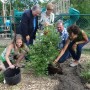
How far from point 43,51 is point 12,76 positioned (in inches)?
32.5

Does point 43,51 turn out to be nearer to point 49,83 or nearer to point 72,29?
point 49,83

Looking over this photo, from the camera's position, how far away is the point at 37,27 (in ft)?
24.0

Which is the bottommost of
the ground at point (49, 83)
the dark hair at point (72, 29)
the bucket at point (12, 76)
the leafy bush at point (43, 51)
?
the ground at point (49, 83)

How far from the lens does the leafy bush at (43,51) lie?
5.76 metres

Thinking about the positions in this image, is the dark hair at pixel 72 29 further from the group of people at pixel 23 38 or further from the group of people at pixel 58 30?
the group of people at pixel 23 38

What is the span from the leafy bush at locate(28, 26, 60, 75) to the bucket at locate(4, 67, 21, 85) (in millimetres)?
405

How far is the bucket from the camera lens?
5280 millimetres

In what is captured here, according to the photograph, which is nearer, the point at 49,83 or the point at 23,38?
the point at 49,83

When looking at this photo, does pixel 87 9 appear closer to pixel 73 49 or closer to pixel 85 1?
pixel 85 1

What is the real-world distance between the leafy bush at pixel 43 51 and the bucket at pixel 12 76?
41 centimetres

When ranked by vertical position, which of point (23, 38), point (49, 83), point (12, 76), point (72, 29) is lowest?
point (49, 83)

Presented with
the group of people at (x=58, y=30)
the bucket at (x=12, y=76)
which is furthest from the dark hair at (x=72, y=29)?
the bucket at (x=12, y=76)

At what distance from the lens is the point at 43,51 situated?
5809 mm

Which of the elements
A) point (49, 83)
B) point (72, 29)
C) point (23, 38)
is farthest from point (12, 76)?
point (72, 29)
